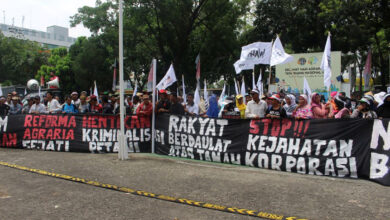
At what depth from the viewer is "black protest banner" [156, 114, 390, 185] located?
598cm

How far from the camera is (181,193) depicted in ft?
17.7

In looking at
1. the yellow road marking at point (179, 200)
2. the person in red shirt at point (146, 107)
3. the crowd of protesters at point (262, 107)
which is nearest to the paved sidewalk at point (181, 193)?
the yellow road marking at point (179, 200)

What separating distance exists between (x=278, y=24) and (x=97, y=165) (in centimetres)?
2105

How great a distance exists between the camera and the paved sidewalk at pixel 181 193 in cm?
452

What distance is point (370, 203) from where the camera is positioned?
4.83 meters

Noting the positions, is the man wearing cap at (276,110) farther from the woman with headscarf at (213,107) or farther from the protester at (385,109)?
the woman with headscarf at (213,107)

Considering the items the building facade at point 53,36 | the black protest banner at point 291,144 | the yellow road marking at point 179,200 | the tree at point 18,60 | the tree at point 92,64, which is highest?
the building facade at point 53,36

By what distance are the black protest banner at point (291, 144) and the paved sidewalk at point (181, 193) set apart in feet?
0.86

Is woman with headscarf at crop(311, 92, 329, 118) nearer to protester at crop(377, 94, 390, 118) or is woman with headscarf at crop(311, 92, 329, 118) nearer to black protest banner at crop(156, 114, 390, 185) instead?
black protest banner at crop(156, 114, 390, 185)

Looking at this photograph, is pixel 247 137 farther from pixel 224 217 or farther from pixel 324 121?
pixel 224 217

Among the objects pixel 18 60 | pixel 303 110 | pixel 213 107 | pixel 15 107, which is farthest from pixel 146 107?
pixel 18 60

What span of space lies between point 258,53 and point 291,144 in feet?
13.6

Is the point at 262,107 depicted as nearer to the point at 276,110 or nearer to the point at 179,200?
the point at 276,110

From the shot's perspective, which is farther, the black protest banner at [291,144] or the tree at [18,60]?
the tree at [18,60]
